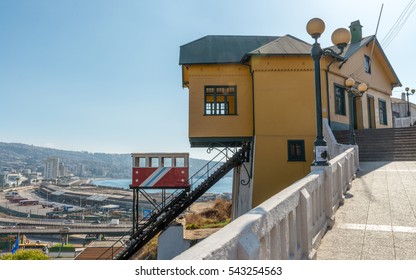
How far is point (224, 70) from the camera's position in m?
15.4

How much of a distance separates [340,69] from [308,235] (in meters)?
16.0

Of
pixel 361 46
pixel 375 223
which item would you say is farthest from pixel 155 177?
pixel 361 46

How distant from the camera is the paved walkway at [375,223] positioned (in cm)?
427

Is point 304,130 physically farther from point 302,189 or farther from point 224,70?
point 302,189

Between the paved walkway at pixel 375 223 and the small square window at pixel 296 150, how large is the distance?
4.54 metres

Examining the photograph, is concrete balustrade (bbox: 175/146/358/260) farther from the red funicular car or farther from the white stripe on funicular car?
the white stripe on funicular car

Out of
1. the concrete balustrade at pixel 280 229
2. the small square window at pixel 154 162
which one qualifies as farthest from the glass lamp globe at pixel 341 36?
the small square window at pixel 154 162

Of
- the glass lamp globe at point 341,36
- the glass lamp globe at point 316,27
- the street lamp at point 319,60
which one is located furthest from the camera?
the glass lamp globe at point 341,36

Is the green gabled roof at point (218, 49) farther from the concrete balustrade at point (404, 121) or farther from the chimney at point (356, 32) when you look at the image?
the concrete balustrade at point (404, 121)

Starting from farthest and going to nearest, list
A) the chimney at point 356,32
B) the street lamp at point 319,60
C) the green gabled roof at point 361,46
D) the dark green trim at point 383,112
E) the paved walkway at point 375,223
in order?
the dark green trim at point 383,112, the chimney at point 356,32, the green gabled roof at point 361,46, the street lamp at point 319,60, the paved walkway at point 375,223

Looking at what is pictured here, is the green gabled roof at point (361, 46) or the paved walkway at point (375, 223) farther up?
the green gabled roof at point (361, 46)

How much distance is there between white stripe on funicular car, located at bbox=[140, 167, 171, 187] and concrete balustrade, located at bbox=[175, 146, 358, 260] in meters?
9.51

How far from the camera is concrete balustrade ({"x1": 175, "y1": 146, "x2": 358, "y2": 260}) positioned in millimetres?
1914

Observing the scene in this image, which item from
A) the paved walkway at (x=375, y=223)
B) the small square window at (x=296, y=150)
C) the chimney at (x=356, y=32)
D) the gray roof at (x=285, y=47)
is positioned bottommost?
the paved walkway at (x=375, y=223)
